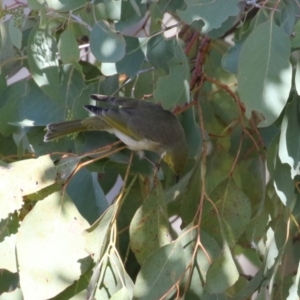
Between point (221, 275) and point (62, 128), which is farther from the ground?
point (62, 128)

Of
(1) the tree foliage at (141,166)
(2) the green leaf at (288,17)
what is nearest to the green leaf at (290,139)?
(1) the tree foliage at (141,166)

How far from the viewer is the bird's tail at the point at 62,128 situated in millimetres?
1376

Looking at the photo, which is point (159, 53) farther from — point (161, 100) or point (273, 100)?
point (273, 100)

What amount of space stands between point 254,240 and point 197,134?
308mm

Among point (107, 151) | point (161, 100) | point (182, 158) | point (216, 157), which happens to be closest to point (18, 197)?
point (107, 151)

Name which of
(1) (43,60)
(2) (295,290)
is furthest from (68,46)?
(2) (295,290)

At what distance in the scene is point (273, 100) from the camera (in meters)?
1.04

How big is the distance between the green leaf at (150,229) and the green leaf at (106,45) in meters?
0.30

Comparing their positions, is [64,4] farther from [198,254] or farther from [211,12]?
[198,254]

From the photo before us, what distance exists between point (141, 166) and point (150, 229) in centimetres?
18

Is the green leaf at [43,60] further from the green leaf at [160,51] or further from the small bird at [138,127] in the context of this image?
the green leaf at [160,51]

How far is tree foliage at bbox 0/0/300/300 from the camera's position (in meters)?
1.17

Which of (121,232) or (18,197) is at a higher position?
(18,197)

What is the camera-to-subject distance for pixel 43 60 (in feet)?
4.29
